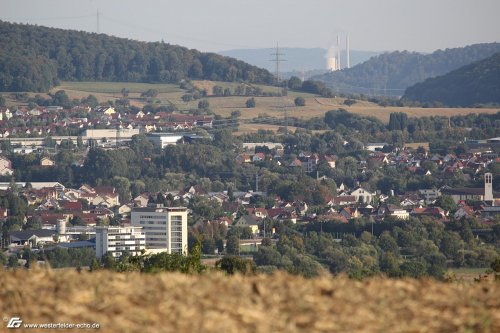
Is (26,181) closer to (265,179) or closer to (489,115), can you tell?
(265,179)

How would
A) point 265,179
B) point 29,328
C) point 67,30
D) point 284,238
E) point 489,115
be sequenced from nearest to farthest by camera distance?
1. point 29,328
2. point 284,238
3. point 265,179
4. point 489,115
5. point 67,30

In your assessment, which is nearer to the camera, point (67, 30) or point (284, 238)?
point (284, 238)

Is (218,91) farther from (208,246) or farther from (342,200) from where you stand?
(208,246)

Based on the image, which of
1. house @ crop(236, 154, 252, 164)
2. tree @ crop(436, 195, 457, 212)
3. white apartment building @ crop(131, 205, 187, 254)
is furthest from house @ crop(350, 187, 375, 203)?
white apartment building @ crop(131, 205, 187, 254)

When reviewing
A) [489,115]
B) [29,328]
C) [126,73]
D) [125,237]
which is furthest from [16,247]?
[126,73]

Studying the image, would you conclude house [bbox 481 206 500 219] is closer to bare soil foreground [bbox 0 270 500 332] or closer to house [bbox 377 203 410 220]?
house [bbox 377 203 410 220]

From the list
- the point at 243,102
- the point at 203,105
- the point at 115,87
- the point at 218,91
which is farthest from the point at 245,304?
the point at 115,87

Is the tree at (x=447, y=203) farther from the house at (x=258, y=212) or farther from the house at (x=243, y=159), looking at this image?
the house at (x=243, y=159)

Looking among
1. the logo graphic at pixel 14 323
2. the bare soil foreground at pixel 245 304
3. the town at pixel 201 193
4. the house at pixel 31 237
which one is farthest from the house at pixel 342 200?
the logo graphic at pixel 14 323
